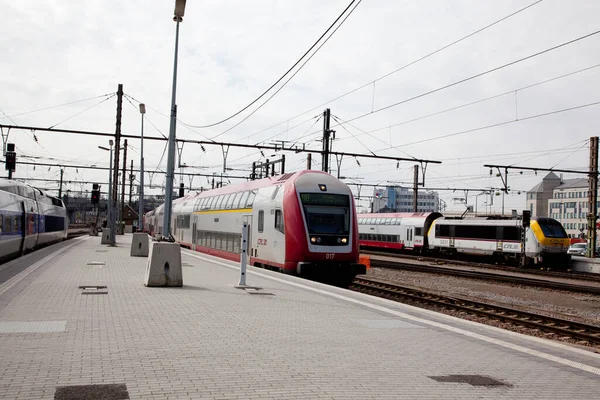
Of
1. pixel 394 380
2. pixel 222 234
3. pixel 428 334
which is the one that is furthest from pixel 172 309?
pixel 222 234

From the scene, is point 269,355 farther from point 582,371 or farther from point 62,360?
point 582,371

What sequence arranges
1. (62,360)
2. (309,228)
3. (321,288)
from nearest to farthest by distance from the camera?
(62,360) → (321,288) → (309,228)

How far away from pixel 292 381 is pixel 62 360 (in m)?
2.48

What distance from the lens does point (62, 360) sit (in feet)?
20.9

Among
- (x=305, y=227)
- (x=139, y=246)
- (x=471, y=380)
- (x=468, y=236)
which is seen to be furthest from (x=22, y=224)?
(x=468, y=236)

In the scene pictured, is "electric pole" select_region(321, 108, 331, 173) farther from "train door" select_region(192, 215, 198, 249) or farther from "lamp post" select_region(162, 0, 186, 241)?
"lamp post" select_region(162, 0, 186, 241)

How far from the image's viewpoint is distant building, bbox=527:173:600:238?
113250 millimetres

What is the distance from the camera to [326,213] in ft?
59.2

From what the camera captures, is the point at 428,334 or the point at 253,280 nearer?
the point at 428,334

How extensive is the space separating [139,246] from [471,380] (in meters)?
20.0

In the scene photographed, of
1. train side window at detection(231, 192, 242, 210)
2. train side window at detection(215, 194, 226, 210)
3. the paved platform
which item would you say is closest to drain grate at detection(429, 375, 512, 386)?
the paved platform

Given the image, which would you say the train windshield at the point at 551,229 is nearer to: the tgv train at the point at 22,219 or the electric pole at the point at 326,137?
the electric pole at the point at 326,137

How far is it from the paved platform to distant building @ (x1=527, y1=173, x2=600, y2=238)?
106428mm

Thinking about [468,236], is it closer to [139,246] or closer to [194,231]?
[194,231]
